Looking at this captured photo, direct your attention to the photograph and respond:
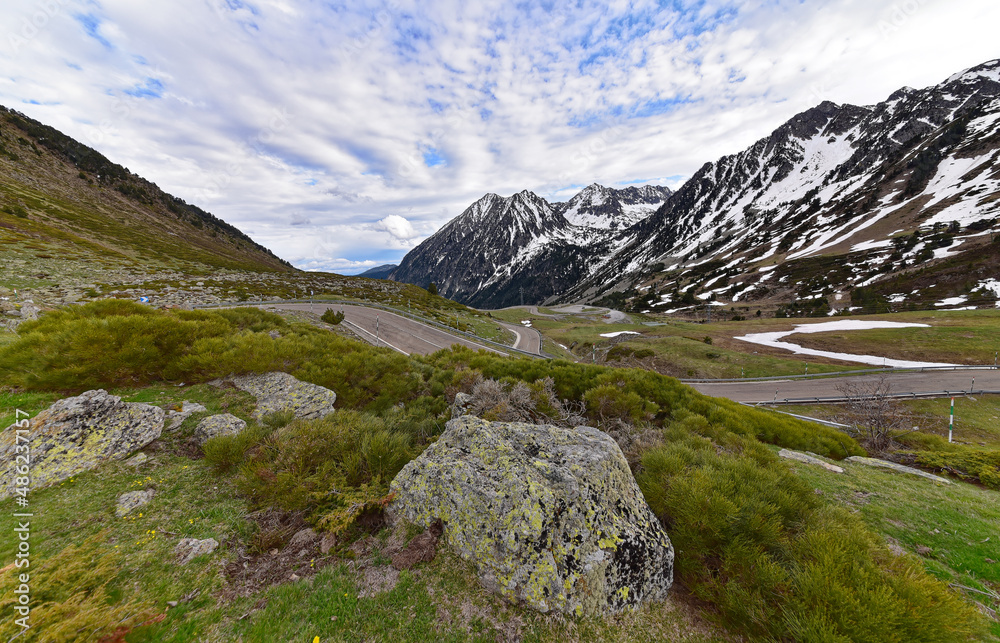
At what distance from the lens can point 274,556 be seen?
4066 mm

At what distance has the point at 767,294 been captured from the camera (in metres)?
95.5

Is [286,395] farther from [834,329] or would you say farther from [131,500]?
[834,329]

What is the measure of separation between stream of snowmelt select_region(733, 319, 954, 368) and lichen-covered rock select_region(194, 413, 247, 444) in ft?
163

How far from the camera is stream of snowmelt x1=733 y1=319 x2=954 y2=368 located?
32438 millimetres

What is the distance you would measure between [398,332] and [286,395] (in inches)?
853

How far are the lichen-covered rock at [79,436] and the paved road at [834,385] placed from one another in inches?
1280

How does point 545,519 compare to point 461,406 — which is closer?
point 545,519

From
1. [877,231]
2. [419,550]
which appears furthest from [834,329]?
[877,231]

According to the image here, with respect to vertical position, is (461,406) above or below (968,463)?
above

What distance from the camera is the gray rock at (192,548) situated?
377 cm

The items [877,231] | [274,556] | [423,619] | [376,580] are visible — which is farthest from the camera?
[877,231]

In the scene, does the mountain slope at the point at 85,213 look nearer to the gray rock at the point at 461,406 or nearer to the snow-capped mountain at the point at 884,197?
the gray rock at the point at 461,406

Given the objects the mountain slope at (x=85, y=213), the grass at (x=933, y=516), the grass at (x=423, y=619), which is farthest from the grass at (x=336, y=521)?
the mountain slope at (x=85, y=213)

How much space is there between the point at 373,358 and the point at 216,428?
504cm
